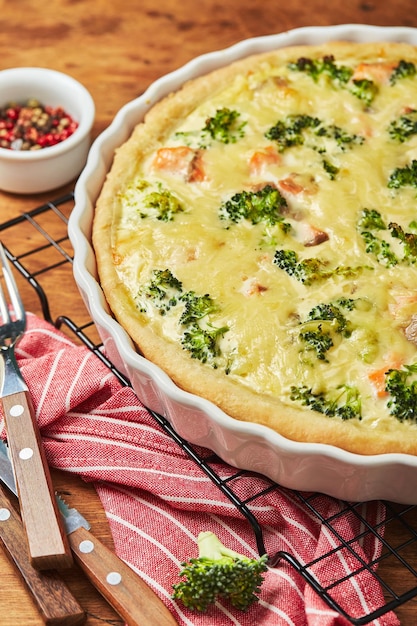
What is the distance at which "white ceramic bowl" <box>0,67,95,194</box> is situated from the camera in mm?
→ 5020

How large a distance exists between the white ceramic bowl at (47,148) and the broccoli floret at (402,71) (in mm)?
1674

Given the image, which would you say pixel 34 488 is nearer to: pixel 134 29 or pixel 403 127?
pixel 403 127

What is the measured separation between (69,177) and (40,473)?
2147mm

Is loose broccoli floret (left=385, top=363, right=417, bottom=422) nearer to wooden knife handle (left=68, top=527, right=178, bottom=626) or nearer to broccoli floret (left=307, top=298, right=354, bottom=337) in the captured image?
broccoli floret (left=307, top=298, right=354, bottom=337)

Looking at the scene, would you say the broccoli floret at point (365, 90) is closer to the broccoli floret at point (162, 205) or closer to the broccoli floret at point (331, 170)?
the broccoli floret at point (331, 170)

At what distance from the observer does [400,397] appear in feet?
11.6

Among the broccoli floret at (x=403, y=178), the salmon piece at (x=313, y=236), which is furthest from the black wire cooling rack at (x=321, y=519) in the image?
the broccoli floret at (x=403, y=178)

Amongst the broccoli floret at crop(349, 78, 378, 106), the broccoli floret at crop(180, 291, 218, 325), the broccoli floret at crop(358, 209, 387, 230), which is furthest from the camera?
the broccoli floret at crop(349, 78, 378, 106)

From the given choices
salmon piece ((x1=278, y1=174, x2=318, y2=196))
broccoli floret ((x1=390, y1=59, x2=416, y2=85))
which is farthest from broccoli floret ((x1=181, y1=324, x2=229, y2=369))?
broccoli floret ((x1=390, y1=59, x2=416, y2=85))

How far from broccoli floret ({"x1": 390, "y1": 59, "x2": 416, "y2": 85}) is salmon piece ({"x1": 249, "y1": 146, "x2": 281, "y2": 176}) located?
0.87 m

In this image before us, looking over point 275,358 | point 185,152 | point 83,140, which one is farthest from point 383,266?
point 83,140

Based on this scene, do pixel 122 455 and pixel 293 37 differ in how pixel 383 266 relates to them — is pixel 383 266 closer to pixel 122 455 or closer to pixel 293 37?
pixel 122 455

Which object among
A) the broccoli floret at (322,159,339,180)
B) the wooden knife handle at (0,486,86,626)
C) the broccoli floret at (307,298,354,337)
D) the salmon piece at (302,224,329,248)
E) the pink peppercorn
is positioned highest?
the broccoli floret at (322,159,339,180)

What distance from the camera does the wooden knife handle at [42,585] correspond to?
339 centimetres
